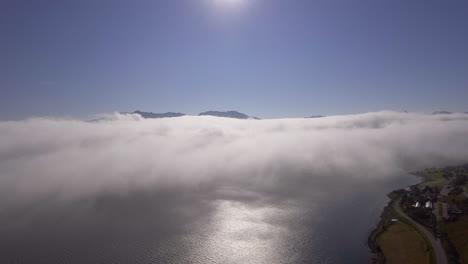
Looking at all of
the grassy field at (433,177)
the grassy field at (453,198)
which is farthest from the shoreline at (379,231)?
the grassy field at (433,177)

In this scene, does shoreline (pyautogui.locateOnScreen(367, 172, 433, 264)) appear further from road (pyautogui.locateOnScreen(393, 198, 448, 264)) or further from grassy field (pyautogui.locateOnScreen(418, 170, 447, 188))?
grassy field (pyautogui.locateOnScreen(418, 170, 447, 188))

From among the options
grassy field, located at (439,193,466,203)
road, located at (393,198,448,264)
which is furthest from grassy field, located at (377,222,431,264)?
grassy field, located at (439,193,466,203)

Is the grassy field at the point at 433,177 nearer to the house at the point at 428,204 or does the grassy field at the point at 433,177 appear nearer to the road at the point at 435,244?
the house at the point at 428,204

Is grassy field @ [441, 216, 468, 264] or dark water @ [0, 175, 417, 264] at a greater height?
grassy field @ [441, 216, 468, 264]

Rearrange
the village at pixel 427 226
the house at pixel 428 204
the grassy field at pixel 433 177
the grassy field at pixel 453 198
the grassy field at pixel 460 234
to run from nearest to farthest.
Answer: the grassy field at pixel 460 234 → the village at pixel 427 226 → the house at pixel 428 204 → the grassy field at pixel 453 198 → the grassy field at pixel 433 177

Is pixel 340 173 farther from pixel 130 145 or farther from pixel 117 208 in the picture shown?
pixel 130 145

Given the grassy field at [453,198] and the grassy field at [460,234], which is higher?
the grassy field at [453,198]

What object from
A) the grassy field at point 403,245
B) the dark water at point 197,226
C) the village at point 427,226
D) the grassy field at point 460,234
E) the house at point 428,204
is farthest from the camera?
the house at point 428,204
